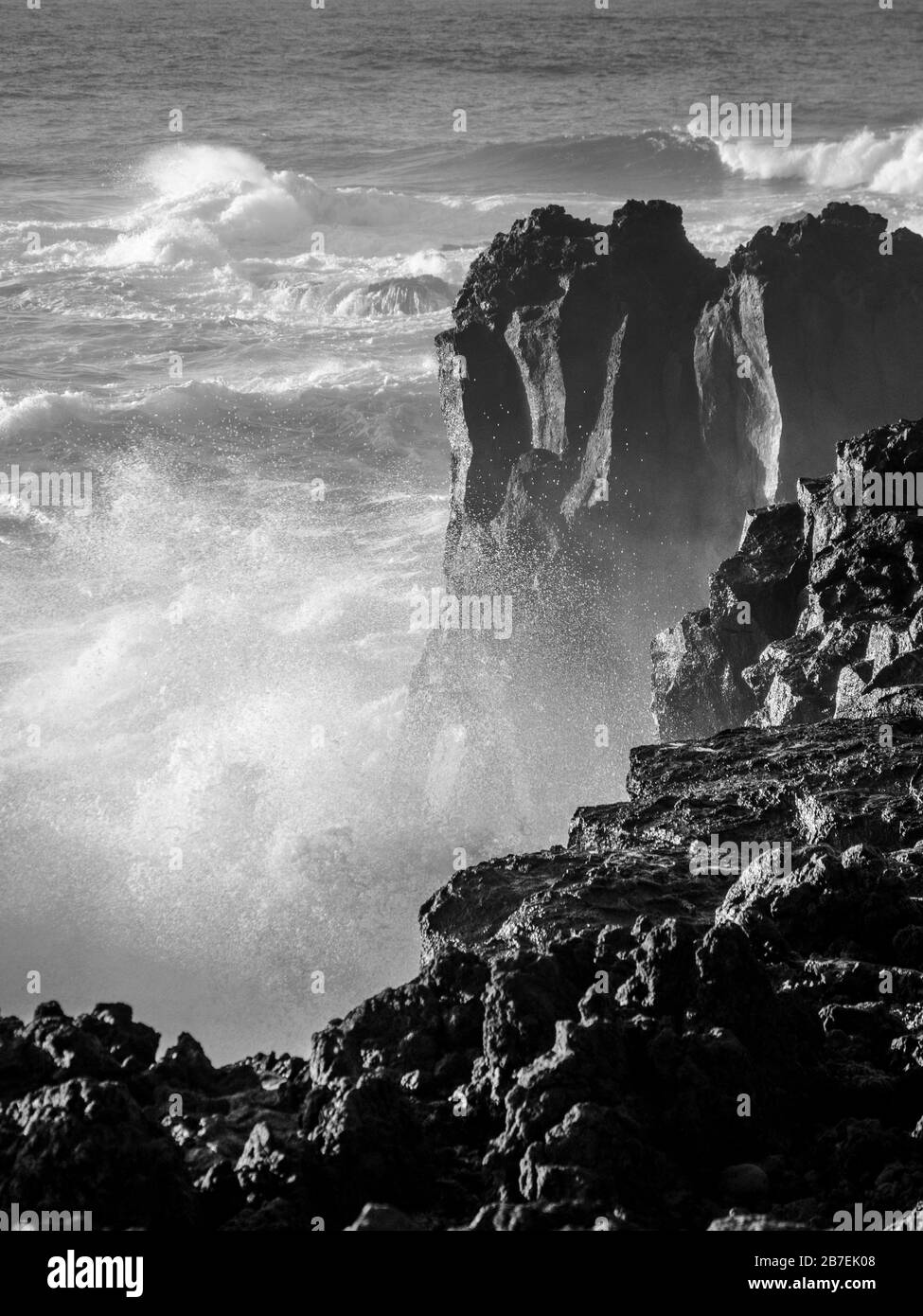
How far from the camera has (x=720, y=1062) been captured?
11945 millimetres

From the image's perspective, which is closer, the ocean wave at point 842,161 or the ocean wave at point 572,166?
the ocean wave at point 842,161

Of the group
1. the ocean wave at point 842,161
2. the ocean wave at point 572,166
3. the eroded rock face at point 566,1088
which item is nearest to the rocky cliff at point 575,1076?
the eroded rock face at point 566,1088

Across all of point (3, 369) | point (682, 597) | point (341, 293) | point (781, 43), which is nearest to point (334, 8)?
point (781, 43)

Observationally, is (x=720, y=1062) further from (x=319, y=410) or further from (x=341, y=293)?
(x=341, y=293)

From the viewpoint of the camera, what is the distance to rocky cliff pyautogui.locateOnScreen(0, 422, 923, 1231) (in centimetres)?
1083

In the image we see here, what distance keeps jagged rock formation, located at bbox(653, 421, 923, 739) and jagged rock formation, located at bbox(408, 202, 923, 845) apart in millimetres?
11741

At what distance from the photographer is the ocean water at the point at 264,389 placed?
38.1 metres

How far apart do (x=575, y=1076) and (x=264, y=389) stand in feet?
204

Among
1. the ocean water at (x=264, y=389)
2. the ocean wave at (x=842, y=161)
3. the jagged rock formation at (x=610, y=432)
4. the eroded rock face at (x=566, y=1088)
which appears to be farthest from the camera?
the ocean wave at (x=842, y=161)

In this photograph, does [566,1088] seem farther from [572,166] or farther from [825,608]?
[572,166]

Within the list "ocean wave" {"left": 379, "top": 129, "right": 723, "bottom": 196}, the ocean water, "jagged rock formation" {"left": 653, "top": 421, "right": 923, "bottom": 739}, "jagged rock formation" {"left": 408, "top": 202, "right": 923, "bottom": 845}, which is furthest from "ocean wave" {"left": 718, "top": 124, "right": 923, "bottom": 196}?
"jagged rock formation" {"left": 653, "top": 421, "right": 923, "bottom": 739}

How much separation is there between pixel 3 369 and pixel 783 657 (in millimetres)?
55759

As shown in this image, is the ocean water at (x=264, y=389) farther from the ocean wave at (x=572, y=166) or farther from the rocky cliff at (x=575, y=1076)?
the rocky cliff at (x=575, y=1076)

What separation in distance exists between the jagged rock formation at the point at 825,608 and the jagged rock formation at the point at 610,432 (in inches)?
462
